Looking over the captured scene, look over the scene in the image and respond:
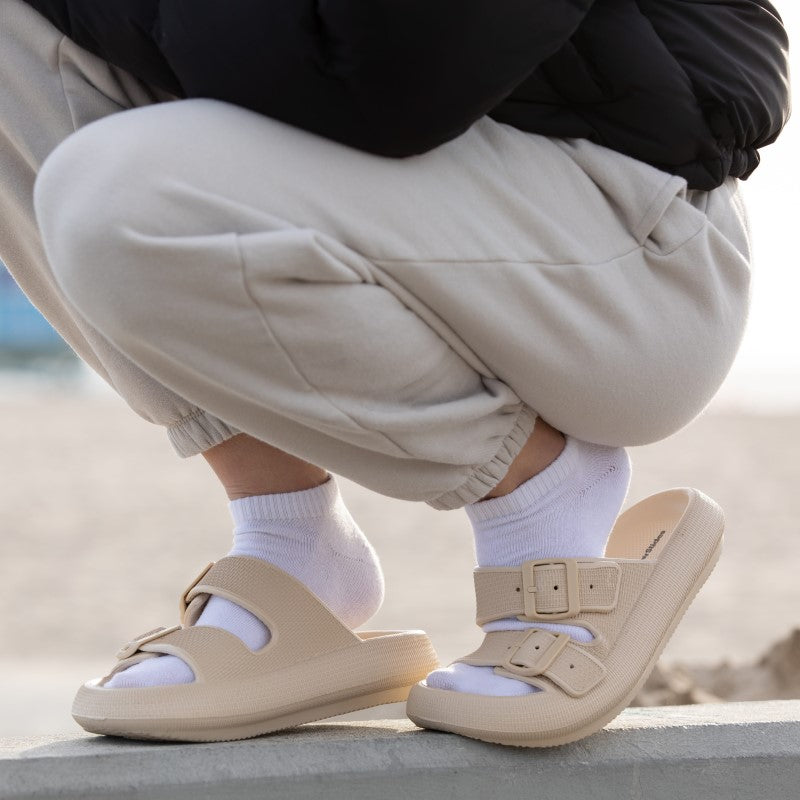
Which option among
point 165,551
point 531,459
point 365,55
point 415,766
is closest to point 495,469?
point 531,459

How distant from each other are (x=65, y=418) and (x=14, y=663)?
6.53m

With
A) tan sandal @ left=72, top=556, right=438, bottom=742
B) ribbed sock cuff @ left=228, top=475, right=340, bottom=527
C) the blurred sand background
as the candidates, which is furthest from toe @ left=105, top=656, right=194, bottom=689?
the blurred sand background

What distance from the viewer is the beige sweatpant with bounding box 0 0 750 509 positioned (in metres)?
0.97

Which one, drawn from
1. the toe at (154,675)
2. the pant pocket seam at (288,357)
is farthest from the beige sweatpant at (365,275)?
the toe at (154,675)

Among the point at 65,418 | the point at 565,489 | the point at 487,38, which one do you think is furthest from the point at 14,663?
the point at 65,418

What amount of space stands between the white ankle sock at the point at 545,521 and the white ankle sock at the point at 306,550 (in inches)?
5.9

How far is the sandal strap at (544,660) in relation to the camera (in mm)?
1085

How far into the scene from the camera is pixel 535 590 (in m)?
1.14

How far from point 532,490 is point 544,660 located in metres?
0.17

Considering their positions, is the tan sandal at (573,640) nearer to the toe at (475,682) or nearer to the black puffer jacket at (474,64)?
the toe at (475,682)

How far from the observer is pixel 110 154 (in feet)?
3.19

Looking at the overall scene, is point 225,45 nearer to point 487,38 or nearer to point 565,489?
point 487,38

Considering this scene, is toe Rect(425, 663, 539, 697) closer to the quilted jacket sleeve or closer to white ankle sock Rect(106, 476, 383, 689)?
white ankle sock Rect(106, 476, 383, 689)

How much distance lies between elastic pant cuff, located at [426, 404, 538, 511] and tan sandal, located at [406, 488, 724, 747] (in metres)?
0.08
